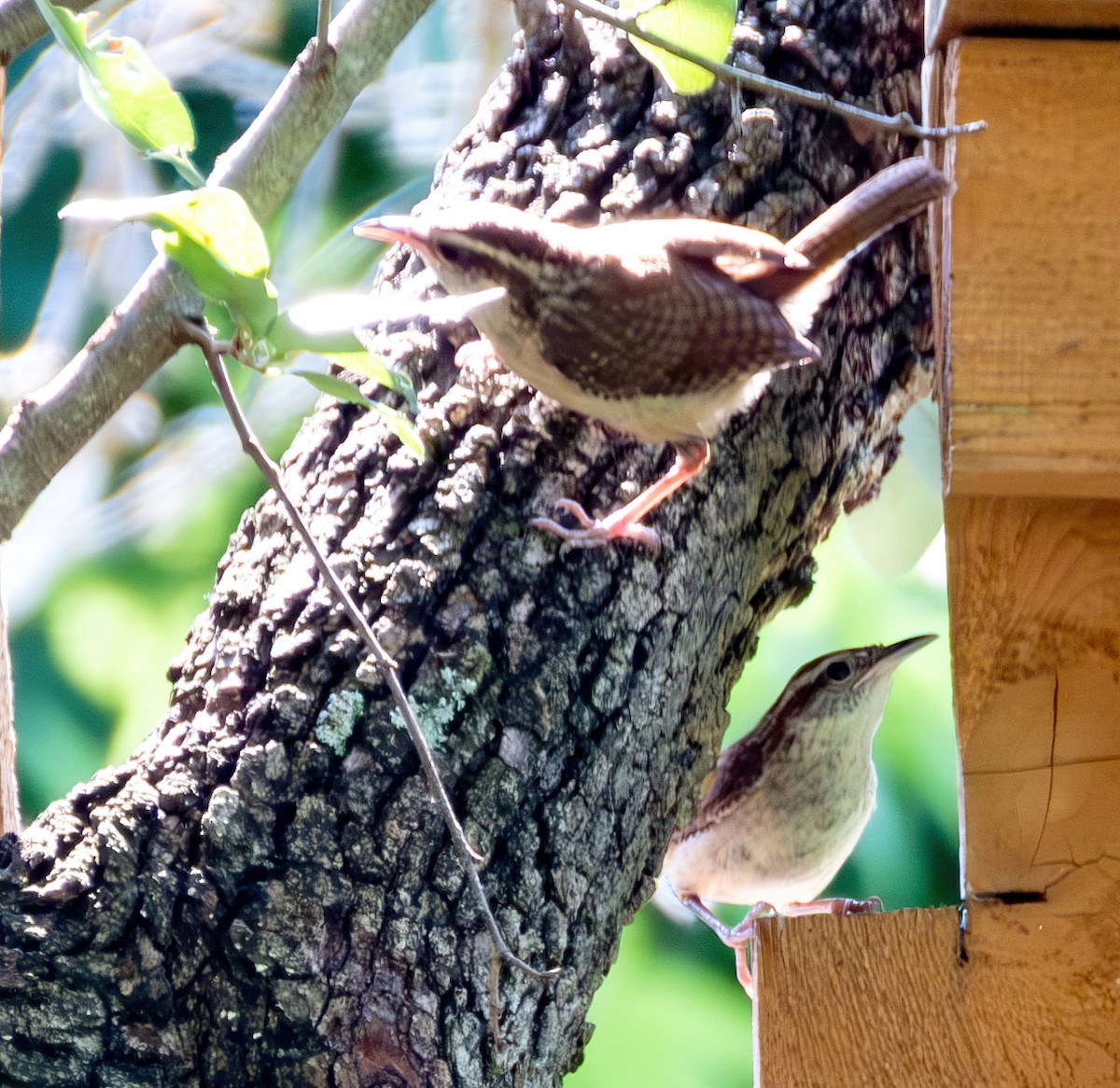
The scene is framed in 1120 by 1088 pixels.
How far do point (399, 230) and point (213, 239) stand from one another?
2.43 ft

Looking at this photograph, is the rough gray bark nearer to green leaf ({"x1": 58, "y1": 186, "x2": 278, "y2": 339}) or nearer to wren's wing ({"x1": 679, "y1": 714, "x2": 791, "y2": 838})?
wren's wing ({"x1": 679, "y1": 714, "x2": 791, "y2": 838})

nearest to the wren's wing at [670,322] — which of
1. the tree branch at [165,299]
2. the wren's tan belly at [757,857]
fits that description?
the tree branch at [165,299]

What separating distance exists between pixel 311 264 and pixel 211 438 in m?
0.49

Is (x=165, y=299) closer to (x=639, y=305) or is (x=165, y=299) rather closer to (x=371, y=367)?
(x=371, y=367)

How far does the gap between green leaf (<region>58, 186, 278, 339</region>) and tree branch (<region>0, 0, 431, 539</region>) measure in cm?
14

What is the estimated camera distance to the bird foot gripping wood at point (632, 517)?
1.31 m

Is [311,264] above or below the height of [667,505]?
above

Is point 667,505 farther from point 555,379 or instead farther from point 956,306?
point 956,306

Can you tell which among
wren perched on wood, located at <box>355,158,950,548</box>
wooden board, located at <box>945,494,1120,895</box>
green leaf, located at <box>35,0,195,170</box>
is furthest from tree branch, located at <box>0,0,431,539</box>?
wooden board, located at <box>945,494,1120,895</box>

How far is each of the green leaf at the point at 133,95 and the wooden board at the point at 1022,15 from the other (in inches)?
28.2

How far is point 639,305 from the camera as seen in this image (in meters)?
1.42

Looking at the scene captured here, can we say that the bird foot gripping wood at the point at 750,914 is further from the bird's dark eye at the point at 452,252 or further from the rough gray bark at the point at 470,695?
the bird's dark eye at the point at 452,252

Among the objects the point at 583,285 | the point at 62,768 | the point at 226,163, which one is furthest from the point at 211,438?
the point at 226,163

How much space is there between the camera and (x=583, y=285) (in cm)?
141
